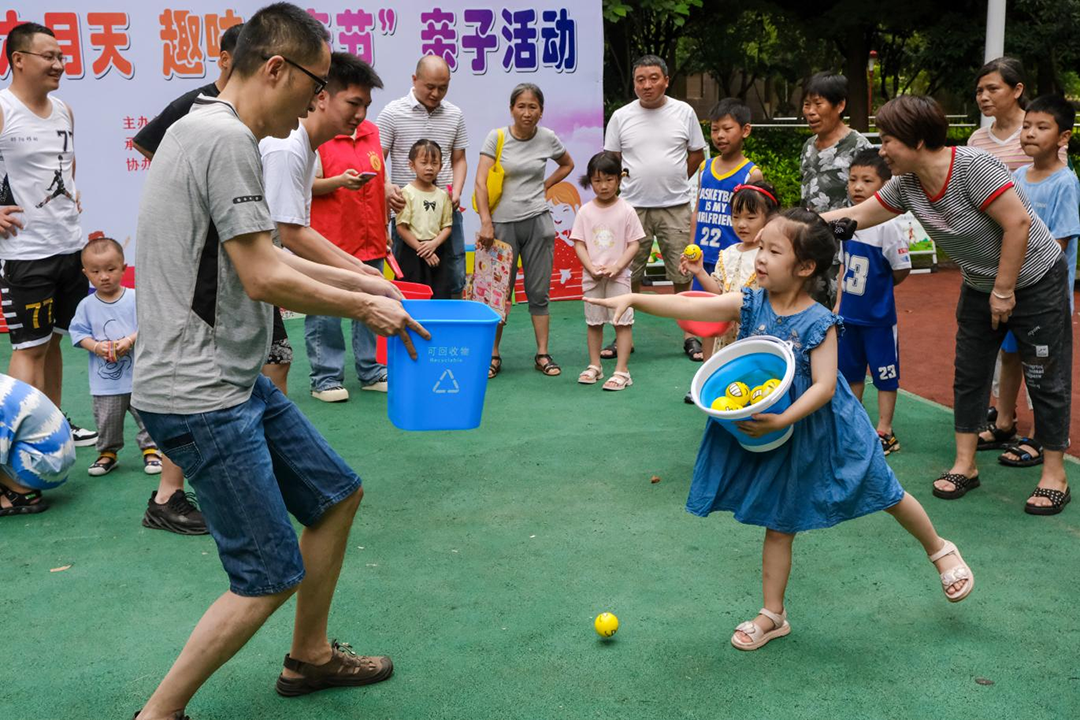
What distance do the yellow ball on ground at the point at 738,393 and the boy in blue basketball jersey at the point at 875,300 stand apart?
2291mm

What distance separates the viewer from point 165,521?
4484 mm

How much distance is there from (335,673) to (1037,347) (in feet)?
10.5

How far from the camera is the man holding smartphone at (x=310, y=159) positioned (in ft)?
13.4

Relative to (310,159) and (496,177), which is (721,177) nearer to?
(496,177)

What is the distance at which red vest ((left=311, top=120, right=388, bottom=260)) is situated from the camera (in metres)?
6.20

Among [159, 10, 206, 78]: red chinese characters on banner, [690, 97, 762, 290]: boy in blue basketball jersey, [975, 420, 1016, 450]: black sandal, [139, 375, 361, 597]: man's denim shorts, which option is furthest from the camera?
[159, 10, 206, 78]: red chinese characters on banner

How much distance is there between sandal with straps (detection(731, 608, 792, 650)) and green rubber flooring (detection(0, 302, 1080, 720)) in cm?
Result: 4

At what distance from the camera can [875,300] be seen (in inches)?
211

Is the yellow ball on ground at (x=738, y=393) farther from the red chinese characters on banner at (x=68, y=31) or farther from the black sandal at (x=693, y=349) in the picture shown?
the red chinese characters on banner at (x=68, y=31)

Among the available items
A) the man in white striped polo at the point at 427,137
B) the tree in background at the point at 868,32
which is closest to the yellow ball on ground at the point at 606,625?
the man in white striped polo at the point at 427,137

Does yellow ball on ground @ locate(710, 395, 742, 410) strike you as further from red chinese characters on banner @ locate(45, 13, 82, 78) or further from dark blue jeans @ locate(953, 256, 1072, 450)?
red chinese characters on banner @ locate(45, 13, 82, 78)

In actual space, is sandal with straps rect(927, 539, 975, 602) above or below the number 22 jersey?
below

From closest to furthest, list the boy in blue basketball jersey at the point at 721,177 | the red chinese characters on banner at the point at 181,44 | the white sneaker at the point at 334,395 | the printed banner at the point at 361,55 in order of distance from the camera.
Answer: the boy in blue basketball jersey at the point at 721,177
the white sneaker at the point at 334,395
the printed banner at the point at 361,55
the red chinese characters on banner at the point at 181,44

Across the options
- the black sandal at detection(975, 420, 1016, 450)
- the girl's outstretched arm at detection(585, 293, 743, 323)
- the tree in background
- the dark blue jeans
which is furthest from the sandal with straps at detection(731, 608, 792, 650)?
the tree in background
